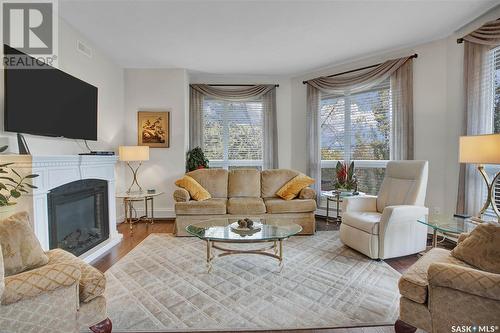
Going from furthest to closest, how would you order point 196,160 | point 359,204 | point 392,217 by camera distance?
1. point 196,160
2. point 359,204
3. point 392,217

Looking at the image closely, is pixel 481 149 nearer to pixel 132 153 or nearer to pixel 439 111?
pixel 439 111

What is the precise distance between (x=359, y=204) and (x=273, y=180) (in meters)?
1.52

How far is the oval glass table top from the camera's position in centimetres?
243

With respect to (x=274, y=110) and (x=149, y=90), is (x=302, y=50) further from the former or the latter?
(x=149, y=90)

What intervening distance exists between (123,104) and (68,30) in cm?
161

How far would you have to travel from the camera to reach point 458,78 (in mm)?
3275

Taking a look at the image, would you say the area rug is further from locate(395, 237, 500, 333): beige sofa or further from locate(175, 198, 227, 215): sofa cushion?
locate(175, 198, 227, 215): sofa cushion

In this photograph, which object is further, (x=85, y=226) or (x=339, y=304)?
(x=85, y=226)

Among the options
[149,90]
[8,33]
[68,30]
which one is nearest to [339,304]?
[8,33]

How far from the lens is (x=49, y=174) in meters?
2.35

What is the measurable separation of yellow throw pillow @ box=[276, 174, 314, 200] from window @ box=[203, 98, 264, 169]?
131 cm

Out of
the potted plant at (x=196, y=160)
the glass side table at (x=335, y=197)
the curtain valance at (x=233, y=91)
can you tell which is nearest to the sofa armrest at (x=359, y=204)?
the glass side table at (x=335, y=197)

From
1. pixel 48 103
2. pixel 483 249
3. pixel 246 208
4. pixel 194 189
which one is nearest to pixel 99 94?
pixel 48 103

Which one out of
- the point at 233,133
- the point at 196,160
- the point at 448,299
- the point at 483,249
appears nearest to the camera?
the point at 448,299
